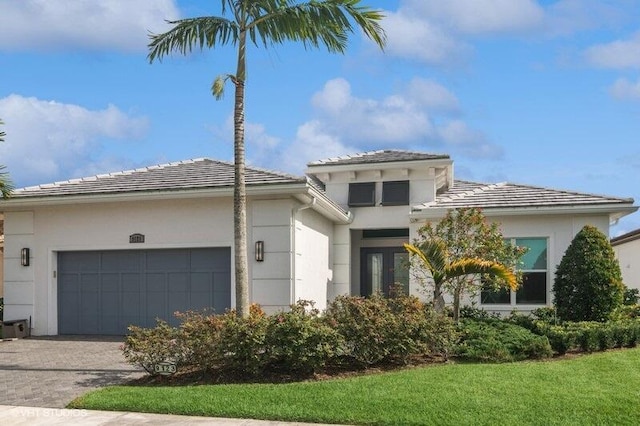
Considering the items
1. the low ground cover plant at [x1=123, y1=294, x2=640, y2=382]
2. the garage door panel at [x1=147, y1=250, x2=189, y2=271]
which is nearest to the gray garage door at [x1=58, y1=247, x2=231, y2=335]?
the garage door panel at [x1=147, y1=250, x2=189, y2=271]

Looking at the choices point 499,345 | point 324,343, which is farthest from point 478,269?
point 324,343

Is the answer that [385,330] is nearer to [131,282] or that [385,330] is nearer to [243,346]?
[243,346]

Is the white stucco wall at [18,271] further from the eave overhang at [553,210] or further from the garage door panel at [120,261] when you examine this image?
the eave overhang at [553,210]

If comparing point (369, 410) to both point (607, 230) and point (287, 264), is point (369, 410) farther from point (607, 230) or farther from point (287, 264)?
point (607, 230)

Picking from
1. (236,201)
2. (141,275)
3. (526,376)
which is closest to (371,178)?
(141,275)

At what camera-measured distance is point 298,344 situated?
9383 mm

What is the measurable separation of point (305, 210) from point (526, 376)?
762cm

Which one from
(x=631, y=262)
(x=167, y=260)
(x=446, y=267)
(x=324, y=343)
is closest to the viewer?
(x=324, y=343)

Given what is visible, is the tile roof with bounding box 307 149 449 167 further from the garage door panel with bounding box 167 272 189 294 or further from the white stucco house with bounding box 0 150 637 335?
the garage door panel with bounding box 167 272 189 294

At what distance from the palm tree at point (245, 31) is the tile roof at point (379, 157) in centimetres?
734

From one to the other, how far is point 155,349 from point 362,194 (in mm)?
10572

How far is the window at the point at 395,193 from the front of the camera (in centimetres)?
1875

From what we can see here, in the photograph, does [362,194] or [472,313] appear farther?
[362,194]

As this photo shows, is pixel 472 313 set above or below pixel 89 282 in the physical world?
below
